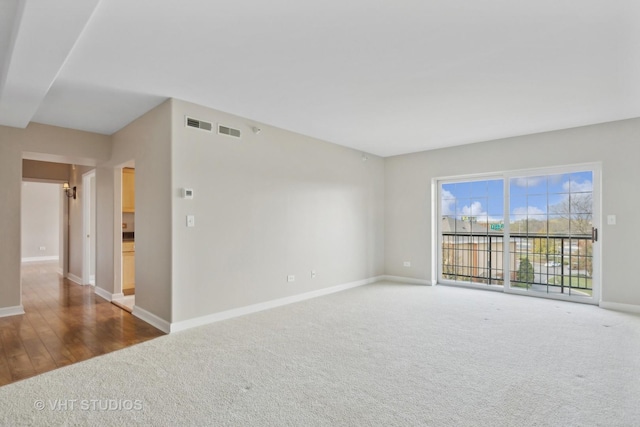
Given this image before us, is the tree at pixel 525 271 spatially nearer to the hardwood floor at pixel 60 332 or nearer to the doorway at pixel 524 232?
the doorway at pixel 524 232

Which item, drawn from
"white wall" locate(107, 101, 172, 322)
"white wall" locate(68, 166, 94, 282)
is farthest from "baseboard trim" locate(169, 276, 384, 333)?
"white wall" locate(68, 166, 94, 282)

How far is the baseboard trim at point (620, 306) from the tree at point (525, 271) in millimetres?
937

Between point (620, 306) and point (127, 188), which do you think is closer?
point (620, 306)

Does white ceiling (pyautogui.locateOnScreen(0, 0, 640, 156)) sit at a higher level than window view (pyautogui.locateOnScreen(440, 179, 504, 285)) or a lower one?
higher

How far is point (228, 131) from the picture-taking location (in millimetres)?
4148

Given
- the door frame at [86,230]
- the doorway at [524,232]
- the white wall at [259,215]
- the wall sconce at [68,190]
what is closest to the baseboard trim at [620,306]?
the doorway at [524,232]

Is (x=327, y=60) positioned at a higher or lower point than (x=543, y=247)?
higher

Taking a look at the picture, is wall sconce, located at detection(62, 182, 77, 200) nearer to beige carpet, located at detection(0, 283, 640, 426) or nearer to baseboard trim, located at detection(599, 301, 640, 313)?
beige carpet, located at detection(0, 283, 640, 426)

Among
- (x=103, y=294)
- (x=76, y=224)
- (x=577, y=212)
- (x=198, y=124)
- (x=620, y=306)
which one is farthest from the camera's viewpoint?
(x=76, y=224)

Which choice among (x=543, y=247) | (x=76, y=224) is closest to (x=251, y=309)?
(x=543, y=247)

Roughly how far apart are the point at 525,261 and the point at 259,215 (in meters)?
4.31

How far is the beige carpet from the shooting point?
6.88 ft

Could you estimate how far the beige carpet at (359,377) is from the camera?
2096 millimetres

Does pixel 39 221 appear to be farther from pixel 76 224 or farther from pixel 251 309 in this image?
pixel 251 309
